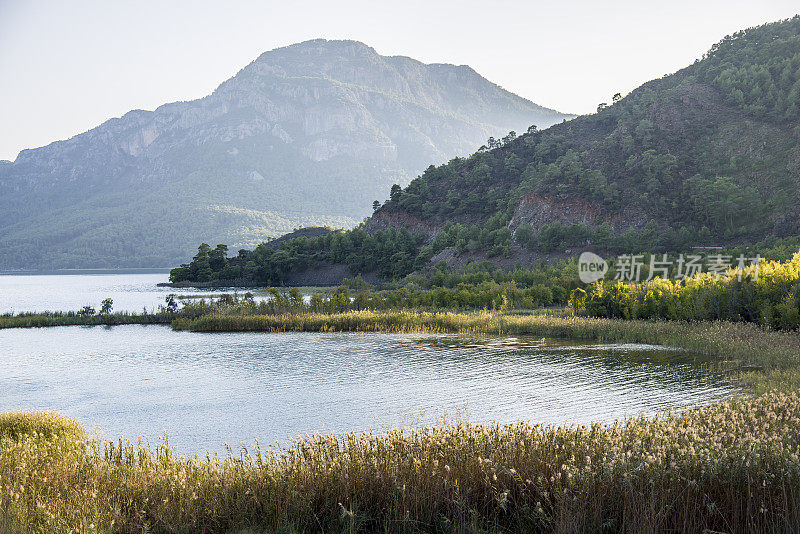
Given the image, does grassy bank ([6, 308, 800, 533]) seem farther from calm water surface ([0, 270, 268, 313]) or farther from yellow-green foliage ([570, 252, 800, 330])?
calm water surface ([0, 270, 268, 313])

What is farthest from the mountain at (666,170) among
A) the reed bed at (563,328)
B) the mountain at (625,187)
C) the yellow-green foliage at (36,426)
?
the yellow-green foliage at (36,426)

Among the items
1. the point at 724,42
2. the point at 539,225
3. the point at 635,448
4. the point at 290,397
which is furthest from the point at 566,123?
the point at 635,448

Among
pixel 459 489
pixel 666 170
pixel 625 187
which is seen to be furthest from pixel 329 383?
pixel 666 170

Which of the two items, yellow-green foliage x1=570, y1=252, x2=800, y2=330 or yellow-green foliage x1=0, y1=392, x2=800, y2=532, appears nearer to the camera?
yellow-green foliage x1=0, y1=392, x2=800, y2=532

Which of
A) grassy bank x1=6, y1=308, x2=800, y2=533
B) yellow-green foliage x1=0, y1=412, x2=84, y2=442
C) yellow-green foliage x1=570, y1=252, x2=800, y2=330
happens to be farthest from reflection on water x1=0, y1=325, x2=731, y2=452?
yellow-green foliage x1=570, y1=252, x2=800, y2=330

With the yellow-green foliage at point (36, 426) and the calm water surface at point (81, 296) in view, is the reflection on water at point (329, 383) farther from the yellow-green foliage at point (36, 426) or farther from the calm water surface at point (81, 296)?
the calm water surface at point (81, 296)

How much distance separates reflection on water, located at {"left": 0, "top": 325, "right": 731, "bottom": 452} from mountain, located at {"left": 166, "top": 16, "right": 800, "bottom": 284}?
48639mm

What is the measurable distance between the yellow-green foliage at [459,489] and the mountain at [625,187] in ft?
Result: 210

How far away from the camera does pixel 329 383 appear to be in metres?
18.8

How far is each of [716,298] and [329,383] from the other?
62.2 ft

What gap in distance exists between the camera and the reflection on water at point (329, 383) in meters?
14.1

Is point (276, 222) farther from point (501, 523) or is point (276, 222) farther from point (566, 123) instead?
point (501, 523)

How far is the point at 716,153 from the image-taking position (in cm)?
8294

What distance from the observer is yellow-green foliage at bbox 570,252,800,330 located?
24719 mm
